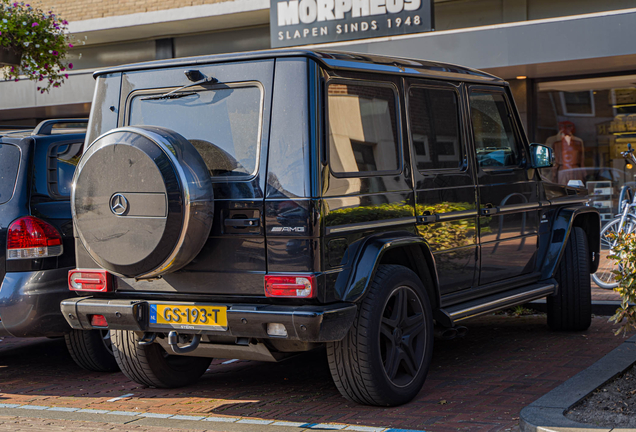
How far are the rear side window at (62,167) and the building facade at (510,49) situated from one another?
25.3 feet

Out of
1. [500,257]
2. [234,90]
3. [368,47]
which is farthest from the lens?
[368,47]

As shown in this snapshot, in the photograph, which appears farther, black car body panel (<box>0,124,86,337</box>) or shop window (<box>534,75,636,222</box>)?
shop window (<box>534,75,636,222</box>)

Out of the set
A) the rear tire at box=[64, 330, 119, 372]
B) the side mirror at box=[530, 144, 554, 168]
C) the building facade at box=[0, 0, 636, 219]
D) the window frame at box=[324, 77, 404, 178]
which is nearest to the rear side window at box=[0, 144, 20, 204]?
the rear tire at box=[64, 330, 119, 372]

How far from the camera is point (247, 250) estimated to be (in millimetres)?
4461

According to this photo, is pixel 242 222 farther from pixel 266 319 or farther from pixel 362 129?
pixel 362 129

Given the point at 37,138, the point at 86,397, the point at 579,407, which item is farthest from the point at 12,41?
the point at 579,407

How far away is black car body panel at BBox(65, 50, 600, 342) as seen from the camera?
4.37 metres

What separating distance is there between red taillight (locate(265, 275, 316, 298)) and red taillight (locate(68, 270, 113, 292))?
1.14 m

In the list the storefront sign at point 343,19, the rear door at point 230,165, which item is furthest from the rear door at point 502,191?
the storefront sign at point 343,19

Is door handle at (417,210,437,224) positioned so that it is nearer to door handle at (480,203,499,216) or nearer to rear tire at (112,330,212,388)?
door handle at (480,203,499,216)

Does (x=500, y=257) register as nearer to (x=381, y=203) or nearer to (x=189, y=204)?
(x=381, y=203)

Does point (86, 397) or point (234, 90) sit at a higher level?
point (234, 90)

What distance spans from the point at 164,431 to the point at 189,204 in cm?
133

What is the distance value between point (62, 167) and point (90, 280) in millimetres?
1257
